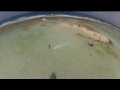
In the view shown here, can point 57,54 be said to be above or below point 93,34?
above

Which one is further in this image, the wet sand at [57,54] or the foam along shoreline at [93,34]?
the foam along shoreline at [93,34]

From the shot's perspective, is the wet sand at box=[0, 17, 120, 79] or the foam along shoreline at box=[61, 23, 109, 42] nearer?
the wet sand at box=[0, 17, 120, 79]

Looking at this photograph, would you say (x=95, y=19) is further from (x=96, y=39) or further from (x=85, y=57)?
(x=85, y=57)

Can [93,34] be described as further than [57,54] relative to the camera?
Yes
